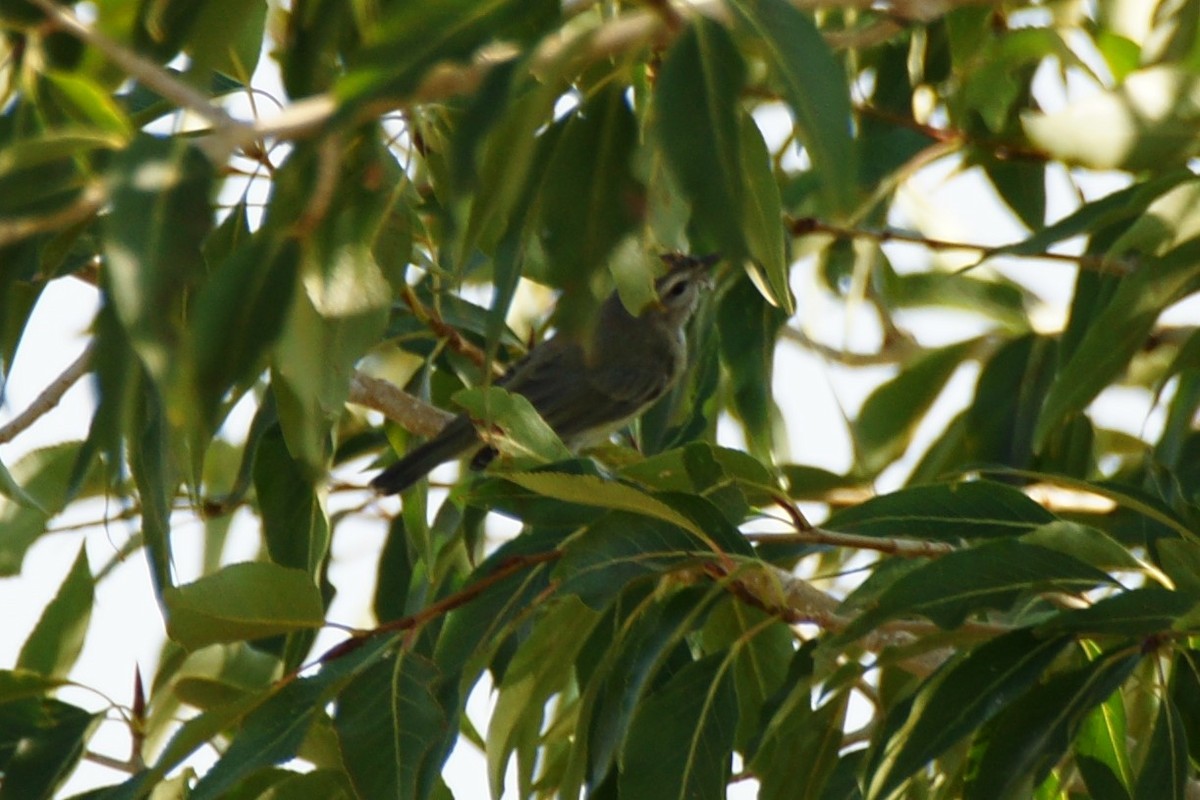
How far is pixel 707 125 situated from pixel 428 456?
8.29ft

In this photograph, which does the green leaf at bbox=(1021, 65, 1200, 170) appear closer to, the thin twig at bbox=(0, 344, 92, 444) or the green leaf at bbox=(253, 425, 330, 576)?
the green leaf at bbox=(253, 425, 330, 576)

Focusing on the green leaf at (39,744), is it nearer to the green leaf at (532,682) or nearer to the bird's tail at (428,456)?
the green leaf at (532,682)

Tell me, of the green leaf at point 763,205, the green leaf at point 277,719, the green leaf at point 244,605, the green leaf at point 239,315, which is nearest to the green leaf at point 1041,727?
the green leaf at point 763,205

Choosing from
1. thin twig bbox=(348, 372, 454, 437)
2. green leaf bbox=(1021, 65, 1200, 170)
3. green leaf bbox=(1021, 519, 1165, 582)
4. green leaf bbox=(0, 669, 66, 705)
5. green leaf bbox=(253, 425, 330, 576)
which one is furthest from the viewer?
thin twig bbox=(348, 372, 454, 437)

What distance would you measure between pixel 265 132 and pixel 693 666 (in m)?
1.33

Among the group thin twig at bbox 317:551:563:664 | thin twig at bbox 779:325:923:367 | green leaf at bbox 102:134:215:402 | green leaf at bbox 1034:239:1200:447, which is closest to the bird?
thin twig at bbox 779:325:923:367

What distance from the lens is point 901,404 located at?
3.58 metres

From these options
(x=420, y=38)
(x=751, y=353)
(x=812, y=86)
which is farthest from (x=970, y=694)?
(x=751, y=353)

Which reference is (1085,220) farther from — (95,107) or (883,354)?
(95,107)

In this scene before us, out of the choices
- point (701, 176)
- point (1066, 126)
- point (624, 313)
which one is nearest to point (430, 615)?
point (1066, 126)

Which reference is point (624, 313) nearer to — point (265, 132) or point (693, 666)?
point (693, 666)

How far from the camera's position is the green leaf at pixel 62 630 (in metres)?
Result: 3.16

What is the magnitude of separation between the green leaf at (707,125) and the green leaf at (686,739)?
1.17 metres

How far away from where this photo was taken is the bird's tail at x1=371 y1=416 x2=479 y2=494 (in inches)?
→ 142
